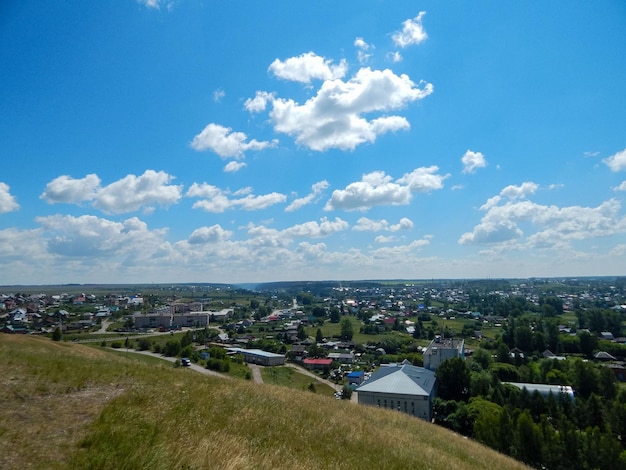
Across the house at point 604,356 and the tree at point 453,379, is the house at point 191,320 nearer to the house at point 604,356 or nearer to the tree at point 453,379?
the tree at point 453,379

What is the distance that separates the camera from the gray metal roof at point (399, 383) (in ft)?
170

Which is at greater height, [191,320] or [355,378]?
[191,320]

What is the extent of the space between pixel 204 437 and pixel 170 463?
69.9 inches

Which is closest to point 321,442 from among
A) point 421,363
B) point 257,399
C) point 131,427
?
point 257,399

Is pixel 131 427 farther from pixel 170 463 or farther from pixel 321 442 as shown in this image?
pixel 321 442

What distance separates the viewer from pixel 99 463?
675 centimetres

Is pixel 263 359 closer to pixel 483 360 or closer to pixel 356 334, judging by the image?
pixel 483 360

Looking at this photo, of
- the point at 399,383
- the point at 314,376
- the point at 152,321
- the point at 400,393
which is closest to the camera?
the point at 400,393

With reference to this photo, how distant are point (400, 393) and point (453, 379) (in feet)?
52.7

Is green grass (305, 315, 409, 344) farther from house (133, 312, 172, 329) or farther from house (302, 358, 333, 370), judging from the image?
house (133, 312, 172, 329)

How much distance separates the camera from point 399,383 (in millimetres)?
53344

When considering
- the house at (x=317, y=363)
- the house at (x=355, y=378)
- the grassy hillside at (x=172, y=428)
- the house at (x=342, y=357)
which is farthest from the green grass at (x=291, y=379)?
the grassy hillside at (x=172, y=428)

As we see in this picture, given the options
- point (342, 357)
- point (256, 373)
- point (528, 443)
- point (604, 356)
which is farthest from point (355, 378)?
point (604, 356)

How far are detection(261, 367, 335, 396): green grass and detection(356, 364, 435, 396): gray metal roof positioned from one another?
7751 millimetres
